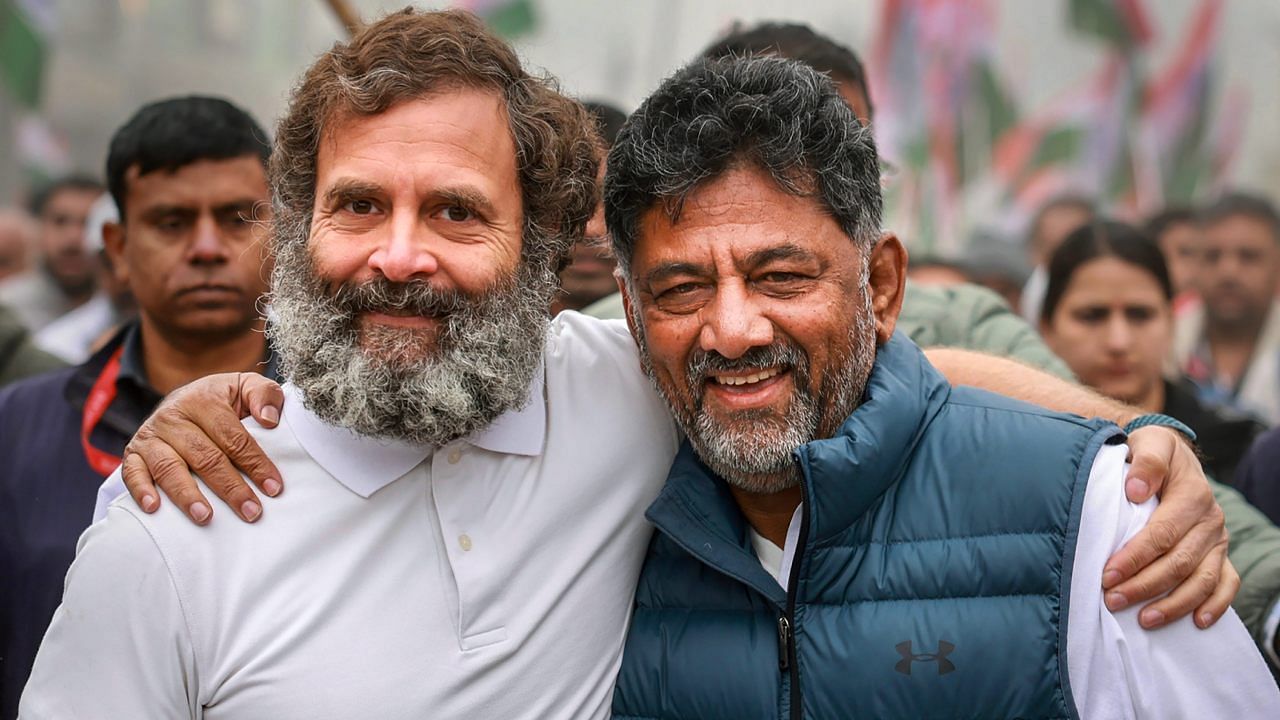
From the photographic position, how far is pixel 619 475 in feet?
8.63

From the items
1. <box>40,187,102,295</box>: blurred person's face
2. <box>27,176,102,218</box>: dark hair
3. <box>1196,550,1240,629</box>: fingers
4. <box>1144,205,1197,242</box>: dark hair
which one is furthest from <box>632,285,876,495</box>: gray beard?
<box>1144,205,1197,242</box>: dark hair

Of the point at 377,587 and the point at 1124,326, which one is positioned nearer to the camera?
the point at 377,587

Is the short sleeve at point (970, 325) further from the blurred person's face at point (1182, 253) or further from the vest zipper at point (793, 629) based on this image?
the blurred person's face at point (1182, 253)

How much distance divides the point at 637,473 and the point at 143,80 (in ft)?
22.8

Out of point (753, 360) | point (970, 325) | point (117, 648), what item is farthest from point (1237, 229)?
point (117, 648)

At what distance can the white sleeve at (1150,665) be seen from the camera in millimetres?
2285

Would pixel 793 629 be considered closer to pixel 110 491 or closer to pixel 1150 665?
pixel 1150 665

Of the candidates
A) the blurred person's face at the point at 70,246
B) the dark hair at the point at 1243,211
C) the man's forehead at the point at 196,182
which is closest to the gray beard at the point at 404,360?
the man's forehead at the point at 196,182

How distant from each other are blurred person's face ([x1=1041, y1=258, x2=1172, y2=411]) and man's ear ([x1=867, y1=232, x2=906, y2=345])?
2.54m

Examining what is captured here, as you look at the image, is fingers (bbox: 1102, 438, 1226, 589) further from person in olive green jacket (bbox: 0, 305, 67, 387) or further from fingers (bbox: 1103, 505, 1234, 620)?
person in olive green jacket (bbox: 0, 305, 67, 387)

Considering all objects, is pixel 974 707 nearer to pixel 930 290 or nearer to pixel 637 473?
pixel 637 473

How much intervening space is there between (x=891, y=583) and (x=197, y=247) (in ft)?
7.50

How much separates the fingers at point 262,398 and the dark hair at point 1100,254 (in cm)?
357

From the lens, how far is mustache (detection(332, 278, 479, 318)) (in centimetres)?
242
